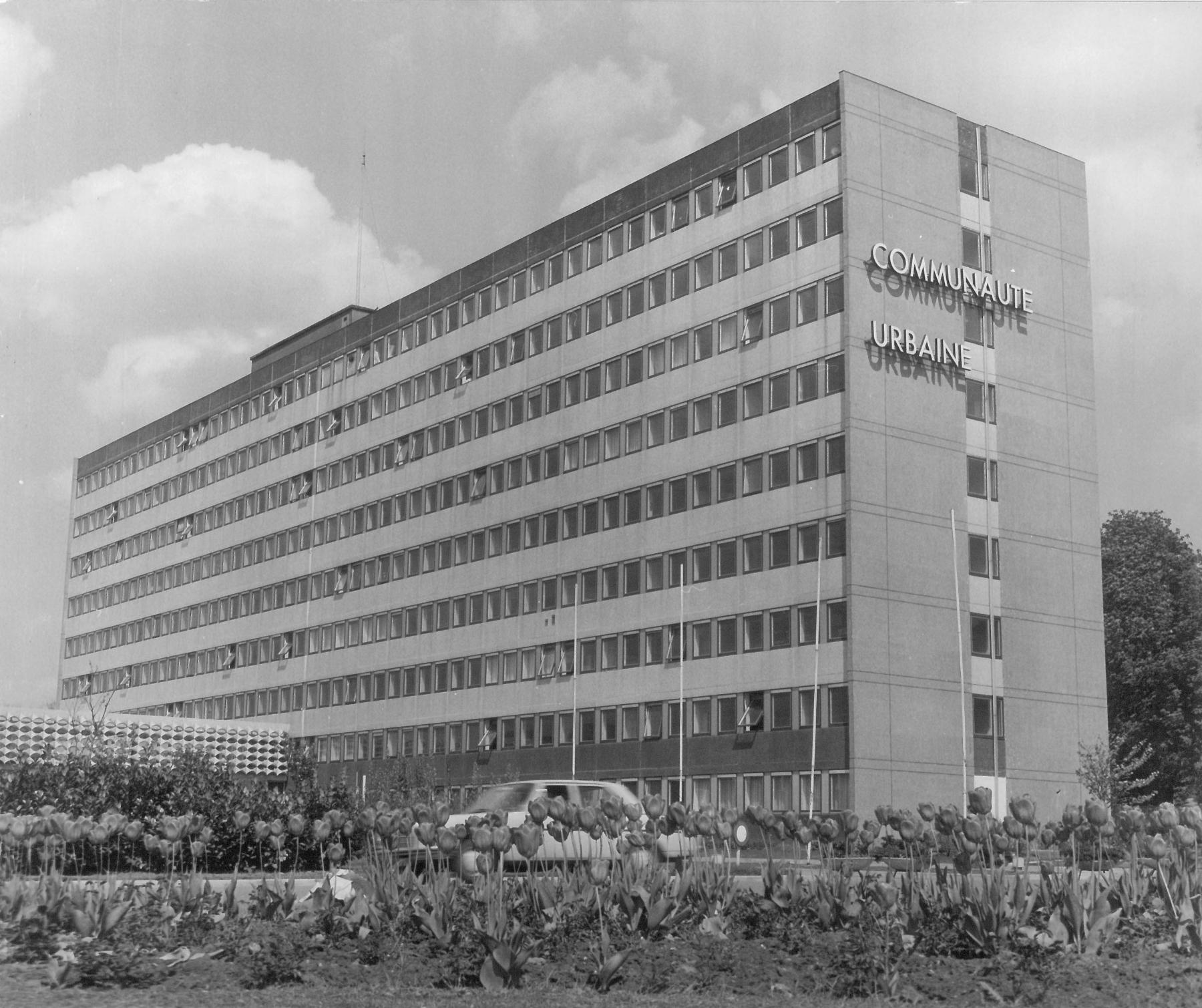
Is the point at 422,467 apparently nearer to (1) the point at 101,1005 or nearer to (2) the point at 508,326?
(2) the point at 508,326

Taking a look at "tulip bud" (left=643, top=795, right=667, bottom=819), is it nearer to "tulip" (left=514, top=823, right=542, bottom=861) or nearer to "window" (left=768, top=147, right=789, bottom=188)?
"tulip" (left=514, top=823, right=542, bottom=861)

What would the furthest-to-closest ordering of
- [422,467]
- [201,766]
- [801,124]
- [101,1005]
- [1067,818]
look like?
[422,467]
[801,124]
[201,766]
[1067,818]
[101,1005]

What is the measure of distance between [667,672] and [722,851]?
2231 inches

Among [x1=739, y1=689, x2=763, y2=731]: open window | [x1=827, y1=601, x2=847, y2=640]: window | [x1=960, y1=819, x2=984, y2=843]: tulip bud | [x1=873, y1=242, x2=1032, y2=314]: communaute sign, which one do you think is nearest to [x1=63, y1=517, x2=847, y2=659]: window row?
[x1=827, y1=601, x2=847, y2=640]: window

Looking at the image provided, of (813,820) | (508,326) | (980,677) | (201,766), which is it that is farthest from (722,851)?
(508,326)

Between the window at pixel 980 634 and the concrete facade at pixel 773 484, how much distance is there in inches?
6.4

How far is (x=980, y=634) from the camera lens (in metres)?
65.4

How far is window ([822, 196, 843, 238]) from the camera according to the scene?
64750mm

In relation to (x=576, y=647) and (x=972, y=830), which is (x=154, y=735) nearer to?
(x=576, y=647)

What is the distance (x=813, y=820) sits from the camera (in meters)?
13.5

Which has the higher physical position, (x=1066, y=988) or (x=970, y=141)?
(x=970, y=141)

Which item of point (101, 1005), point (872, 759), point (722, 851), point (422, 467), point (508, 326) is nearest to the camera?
point (101, 1005)

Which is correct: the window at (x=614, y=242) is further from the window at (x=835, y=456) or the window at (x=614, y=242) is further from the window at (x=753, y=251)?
the window at (x=835, y=456)

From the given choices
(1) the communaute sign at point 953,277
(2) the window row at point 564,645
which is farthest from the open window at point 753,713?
(1) the communaute sign at point 953,277
